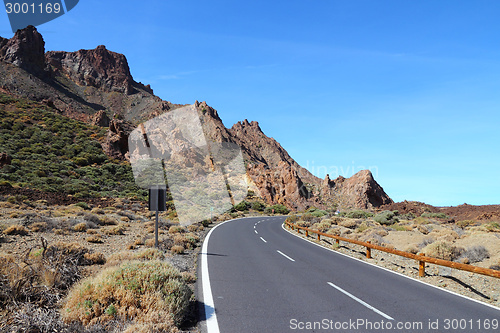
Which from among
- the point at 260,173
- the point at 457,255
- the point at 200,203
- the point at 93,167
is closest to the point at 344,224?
the point at 457,255

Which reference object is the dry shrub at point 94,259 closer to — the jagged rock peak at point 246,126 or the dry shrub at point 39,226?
the dry shrub at point 39,226

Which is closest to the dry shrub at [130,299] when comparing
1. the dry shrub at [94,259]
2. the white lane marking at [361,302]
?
the white lane marking at [361,302]

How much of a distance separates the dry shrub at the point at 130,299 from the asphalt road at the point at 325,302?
69cm

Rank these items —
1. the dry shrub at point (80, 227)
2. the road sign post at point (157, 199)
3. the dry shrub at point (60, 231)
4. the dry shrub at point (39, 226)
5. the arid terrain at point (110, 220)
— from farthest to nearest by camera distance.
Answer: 1. the dry shrub at point (80, 227)
2. the dry shrub at point (60, 231)
3. the dry shrub at point (39, 226)
4. the road sign post at point (157, 199)
5. the arid terrain at point (110, 220)

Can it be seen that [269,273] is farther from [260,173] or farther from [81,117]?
[81,117]

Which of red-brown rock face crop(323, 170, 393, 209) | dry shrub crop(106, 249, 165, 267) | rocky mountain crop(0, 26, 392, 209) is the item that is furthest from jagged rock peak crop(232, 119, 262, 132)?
dry shrub crop(106, 249, 165, 267)

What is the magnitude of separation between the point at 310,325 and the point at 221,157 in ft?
323

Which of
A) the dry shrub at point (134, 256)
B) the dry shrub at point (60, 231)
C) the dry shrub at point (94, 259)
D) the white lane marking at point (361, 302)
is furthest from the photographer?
the dry shrub at point (60, 231)

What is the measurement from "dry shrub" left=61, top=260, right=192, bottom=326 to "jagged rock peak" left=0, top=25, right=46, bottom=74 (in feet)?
343

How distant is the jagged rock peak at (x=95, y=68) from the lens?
126562 millimetres

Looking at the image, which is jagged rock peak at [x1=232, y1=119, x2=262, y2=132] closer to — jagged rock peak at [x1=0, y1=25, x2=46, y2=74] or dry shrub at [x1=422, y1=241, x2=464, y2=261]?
jagged rock peak at [x1=0, y1=25, x2=46, y2=74]

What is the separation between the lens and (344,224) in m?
26.9

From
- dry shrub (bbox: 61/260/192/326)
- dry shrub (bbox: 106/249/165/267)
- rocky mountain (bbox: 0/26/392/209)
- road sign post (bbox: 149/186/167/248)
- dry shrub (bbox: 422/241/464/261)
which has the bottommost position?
dry shrub (bbox: 422/241/464/261)

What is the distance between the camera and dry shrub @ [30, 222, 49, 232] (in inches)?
564
